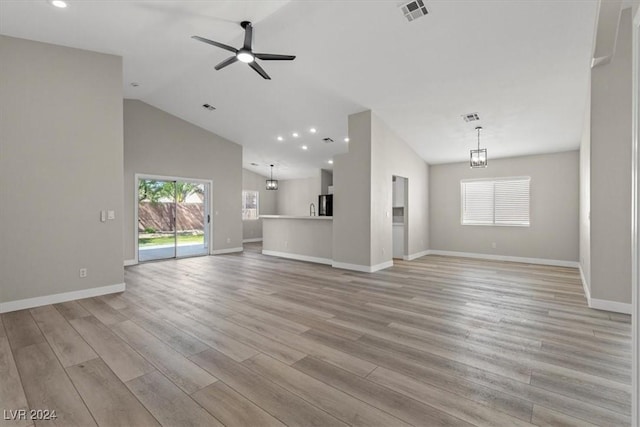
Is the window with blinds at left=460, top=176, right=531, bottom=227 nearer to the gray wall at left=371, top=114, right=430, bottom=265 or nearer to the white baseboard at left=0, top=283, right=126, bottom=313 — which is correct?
the gray wall at left=371, top=114, right=430, bottom=265

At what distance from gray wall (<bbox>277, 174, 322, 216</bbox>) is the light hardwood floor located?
788 cm

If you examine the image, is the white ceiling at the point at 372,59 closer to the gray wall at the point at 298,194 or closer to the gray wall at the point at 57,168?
the gray wall at the point at 57,168

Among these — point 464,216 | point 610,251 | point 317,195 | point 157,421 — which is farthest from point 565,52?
point 317,195

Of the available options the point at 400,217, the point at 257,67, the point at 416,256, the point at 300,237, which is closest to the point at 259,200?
the point at 300,237

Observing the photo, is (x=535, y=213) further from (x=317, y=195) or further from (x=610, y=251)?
(x=317, y=195)

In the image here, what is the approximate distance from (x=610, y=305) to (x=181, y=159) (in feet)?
29.7

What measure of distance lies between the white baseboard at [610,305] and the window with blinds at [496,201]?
3926 millimetres

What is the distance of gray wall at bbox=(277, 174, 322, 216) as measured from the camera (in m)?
12.2

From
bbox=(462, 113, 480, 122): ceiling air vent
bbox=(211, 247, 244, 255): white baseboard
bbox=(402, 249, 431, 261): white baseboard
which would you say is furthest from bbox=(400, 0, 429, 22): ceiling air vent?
bbox=(211, 247, 244, 255): white baseboard

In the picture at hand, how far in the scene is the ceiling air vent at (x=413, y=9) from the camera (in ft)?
11.2

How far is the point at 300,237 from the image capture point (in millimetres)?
7859

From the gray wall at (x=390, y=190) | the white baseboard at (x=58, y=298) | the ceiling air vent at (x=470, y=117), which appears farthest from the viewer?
the gray wall at (x=390, y=190)

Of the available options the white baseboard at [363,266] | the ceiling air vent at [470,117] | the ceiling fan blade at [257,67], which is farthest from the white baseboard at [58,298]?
the ceiling air vent at [470,117]

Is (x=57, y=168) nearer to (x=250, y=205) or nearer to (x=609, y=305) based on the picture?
(x=609, y=305)
